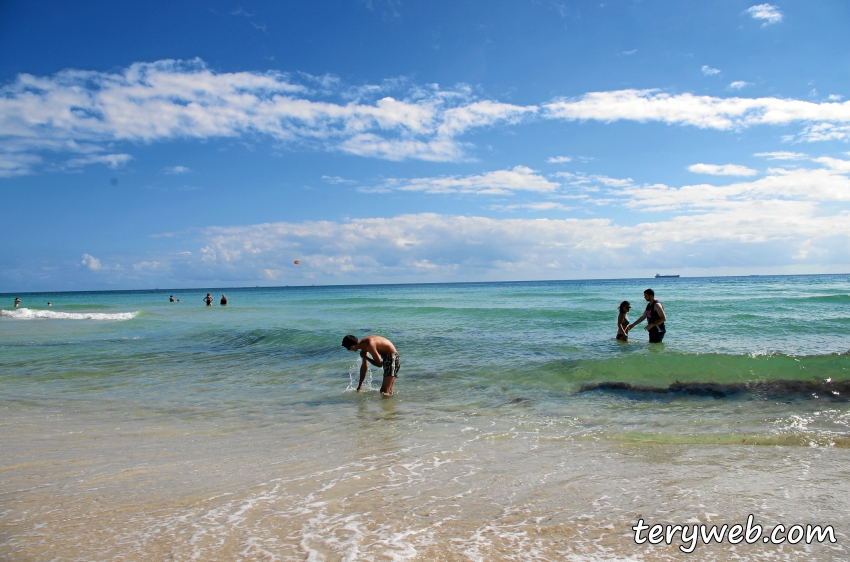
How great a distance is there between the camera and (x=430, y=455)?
5.43 m

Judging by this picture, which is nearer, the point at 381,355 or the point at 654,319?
the point at 381,355

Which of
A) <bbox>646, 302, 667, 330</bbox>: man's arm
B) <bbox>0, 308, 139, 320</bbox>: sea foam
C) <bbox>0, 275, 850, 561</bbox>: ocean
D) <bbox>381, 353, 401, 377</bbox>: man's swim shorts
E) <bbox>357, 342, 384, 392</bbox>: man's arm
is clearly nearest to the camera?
<bbox>0, 275, 850, 561</bbox>: ocean

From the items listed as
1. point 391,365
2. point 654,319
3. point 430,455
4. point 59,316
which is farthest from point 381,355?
point 59,316

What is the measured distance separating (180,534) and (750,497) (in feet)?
15.2

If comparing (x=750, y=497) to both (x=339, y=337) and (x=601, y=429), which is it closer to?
(x=601, y=429)

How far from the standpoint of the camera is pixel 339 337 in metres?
17.7

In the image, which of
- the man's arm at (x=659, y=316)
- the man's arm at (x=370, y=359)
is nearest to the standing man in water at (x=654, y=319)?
the man's arm at (x=659, y=316)

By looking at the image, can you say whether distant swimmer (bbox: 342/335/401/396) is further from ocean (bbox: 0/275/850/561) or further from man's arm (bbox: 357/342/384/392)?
ocean (bbox: 0/275/850/561)

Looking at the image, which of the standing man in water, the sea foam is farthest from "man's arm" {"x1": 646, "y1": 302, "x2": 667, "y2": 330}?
the sea foam

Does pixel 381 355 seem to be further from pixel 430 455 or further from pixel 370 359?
pixel 430 455

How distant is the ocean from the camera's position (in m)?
3.43

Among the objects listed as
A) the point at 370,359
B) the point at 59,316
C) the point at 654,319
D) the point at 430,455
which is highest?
the point at 654,319

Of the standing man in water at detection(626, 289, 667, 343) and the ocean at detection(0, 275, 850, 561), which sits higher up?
the standing man in water at detection(626, 289, 667, 343)

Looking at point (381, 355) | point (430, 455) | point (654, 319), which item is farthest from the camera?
point (654, 319)
